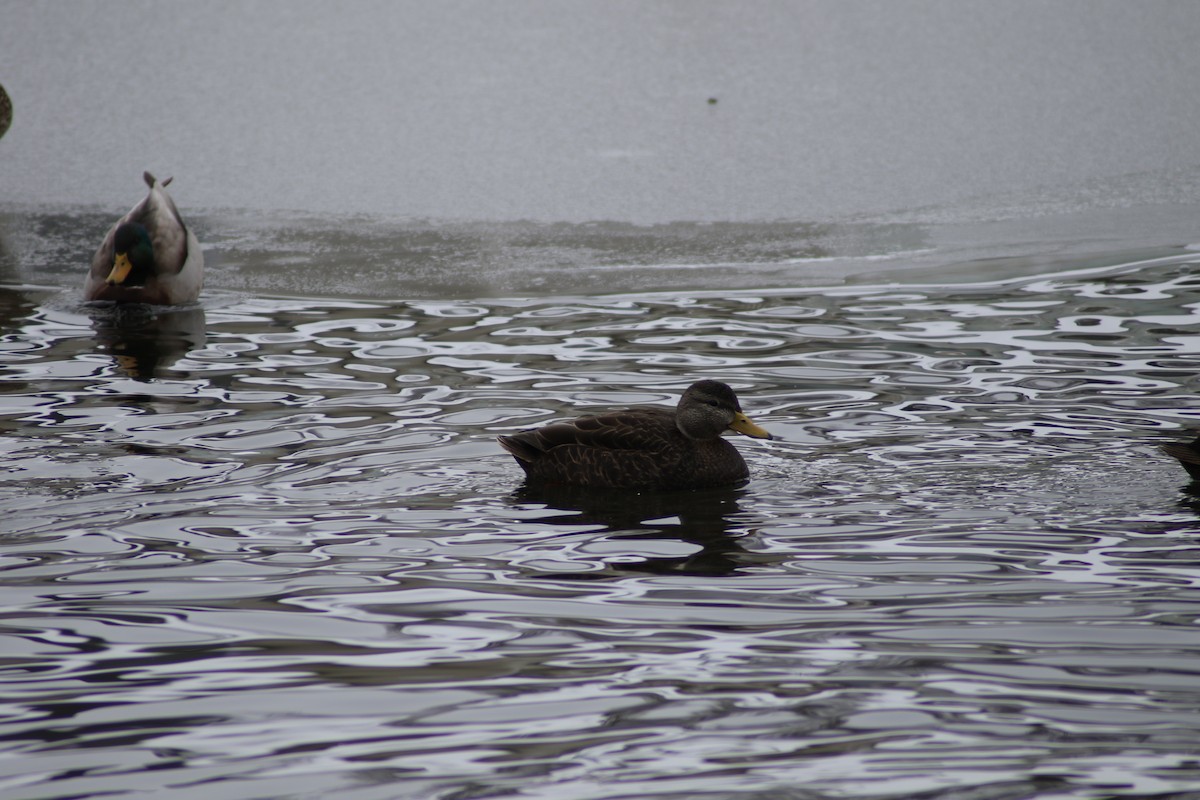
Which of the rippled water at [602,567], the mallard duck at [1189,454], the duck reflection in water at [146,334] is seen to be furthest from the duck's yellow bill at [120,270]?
the mallard duck at [1189,454]

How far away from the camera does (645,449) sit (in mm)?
5750

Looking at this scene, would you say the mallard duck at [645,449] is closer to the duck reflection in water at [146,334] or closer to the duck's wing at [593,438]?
the duck's wing at [593,438]

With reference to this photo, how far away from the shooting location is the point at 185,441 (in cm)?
608

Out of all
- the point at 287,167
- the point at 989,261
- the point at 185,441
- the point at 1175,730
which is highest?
the point at 287,167

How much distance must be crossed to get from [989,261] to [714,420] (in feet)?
12.8

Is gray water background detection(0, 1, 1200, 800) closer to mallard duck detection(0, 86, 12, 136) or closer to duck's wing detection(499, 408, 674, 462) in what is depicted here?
duck's wing detection(499, 408, 674, 462)

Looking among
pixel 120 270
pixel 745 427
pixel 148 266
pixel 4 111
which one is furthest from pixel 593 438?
pixel 4 111

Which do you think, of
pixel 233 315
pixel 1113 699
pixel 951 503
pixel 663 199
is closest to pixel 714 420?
pixel 951 503

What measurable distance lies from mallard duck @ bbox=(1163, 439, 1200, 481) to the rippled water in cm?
12

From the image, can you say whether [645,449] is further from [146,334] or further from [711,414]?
[146,334]

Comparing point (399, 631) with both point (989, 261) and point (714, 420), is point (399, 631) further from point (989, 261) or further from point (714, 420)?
point (989, 261)

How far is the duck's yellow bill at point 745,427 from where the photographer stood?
227 inches

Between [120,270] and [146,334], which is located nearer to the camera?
Result: [146,334]

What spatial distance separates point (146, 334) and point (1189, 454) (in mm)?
5389
